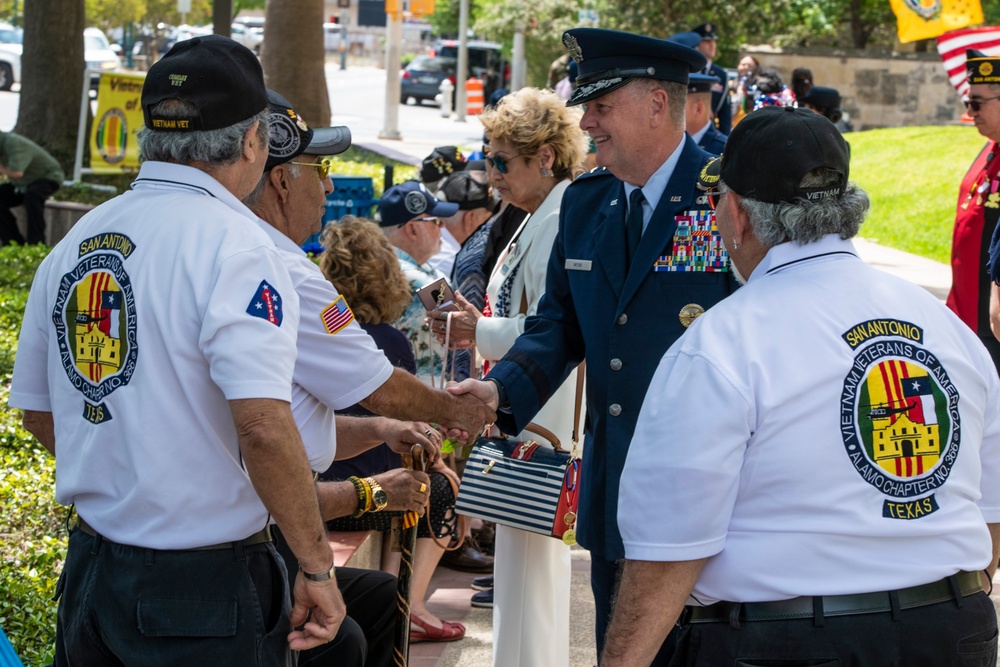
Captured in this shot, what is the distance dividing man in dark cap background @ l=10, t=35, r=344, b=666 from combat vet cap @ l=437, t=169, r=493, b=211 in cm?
384

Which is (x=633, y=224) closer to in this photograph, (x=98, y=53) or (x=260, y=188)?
(x=260, y=188)

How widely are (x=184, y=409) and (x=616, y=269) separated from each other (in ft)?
4.78

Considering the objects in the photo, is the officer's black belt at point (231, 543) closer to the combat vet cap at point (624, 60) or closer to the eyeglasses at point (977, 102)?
the combat vet cap at point (624, 60)

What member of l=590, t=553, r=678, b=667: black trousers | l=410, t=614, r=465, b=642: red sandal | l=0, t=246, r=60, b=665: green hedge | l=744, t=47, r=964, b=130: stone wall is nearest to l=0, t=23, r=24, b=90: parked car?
l=744, t=47, r=964, b=130: stone wall

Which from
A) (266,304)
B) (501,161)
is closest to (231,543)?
(266,304)

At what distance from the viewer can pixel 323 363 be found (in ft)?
9.38

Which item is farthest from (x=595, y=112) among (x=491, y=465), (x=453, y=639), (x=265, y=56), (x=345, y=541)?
(x=265, y=56)

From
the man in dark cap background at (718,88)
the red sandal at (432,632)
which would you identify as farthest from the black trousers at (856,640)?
the man in dark cap background at (718,88)

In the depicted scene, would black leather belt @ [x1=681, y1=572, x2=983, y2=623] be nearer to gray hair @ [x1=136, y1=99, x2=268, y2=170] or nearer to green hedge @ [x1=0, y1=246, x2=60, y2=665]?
gray hair @ [x1=136, y1=99, x2=268, y2=170]

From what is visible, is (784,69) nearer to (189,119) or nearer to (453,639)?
(453,639)

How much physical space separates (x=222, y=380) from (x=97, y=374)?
331 mm

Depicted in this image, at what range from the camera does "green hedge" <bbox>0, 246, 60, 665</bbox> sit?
4164mm

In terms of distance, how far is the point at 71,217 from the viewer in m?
11.9

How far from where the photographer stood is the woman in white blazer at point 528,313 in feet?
13.5
